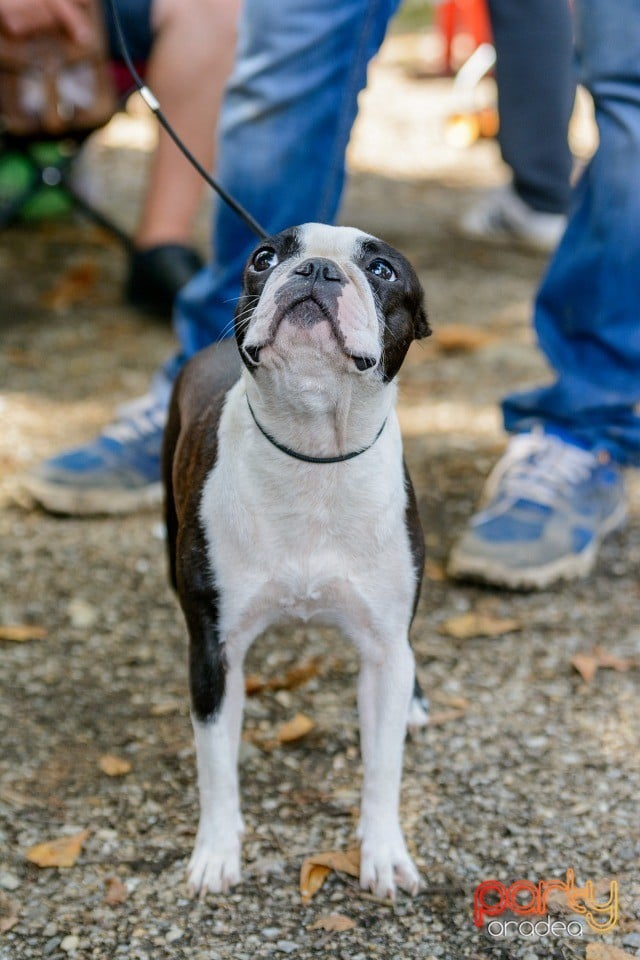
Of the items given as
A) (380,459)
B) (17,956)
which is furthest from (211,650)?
(17,956)

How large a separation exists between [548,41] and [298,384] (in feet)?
9.07

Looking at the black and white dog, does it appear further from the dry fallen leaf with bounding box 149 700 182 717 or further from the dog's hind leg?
the dry fallen leaf with bounding box 149 700 182 717

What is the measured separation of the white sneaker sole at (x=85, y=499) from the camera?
356cm

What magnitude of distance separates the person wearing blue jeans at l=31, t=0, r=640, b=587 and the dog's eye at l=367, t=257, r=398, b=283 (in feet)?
3.85

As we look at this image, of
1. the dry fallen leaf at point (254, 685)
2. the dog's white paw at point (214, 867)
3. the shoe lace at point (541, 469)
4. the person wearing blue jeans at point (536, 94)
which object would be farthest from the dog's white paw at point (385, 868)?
the person wearing blue jeans at point (536, 94)

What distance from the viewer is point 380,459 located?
2113 millimetres

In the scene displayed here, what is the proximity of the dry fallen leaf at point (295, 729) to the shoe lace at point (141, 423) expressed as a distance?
127 centimetres

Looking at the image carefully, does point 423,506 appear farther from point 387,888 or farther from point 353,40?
point 387,888

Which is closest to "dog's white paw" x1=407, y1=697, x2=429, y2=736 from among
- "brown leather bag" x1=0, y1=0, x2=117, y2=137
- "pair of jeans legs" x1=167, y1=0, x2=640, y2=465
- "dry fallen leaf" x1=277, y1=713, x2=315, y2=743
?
"dry fallen leaf" x1=277, y1=713, x2=315, y2=743

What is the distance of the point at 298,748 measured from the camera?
2605mm

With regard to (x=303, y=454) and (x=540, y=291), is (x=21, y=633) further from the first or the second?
(x=540, y=291)

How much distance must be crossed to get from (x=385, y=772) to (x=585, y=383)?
1503 millimetres

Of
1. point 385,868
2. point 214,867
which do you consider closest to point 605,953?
point 385,868

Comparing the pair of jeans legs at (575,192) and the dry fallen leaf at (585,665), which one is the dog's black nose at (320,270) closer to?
the pair of jeans legs at (575,192)
